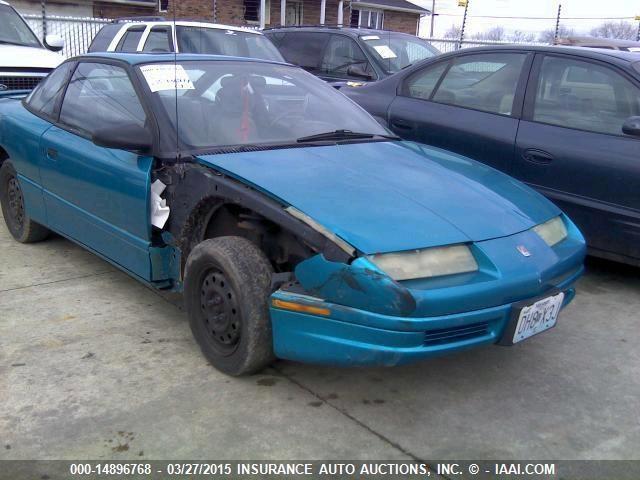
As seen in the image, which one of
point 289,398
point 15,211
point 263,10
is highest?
point 263,10

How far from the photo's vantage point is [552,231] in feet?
10.8

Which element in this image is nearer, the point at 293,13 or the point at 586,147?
the point at 586,147

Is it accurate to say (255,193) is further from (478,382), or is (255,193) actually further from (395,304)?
(478,382)

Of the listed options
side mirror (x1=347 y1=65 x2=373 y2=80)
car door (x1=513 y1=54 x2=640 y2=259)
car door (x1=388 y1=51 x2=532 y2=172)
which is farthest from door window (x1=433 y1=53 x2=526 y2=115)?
side mirror (x1=347 y1=65 x2=373 y2=80)

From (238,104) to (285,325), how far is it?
148cm

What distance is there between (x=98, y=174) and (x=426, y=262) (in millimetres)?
2031

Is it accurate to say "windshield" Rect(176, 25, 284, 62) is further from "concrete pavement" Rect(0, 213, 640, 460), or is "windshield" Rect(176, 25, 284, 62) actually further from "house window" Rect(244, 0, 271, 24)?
"house window" Rect(244, 0, 271, 24)

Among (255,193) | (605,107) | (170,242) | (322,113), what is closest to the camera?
(255,193)

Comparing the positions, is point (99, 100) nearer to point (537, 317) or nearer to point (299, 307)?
point (299, 307)

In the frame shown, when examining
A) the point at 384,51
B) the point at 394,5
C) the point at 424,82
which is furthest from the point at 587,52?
the point at 394,5

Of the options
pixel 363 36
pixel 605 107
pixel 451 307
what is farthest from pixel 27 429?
pixel 363 36

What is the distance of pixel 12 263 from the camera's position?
183 inches

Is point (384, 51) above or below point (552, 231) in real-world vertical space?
above

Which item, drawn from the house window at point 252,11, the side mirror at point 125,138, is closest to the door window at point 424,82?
the side mirror at point 125,138
